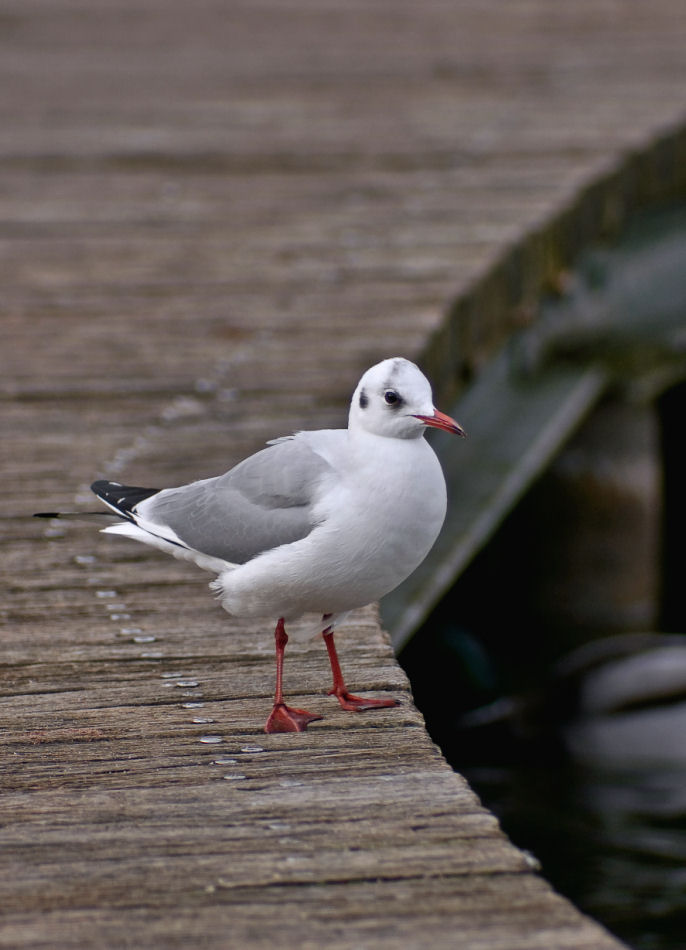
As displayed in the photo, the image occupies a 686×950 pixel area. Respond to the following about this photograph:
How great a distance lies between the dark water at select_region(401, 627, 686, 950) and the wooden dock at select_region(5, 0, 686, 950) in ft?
7.21

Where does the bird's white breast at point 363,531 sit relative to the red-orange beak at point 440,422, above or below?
below

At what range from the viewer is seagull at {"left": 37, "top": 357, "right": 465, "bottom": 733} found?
2924 millimetres

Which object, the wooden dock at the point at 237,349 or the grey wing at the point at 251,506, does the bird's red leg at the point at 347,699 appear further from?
the grey wing at the point at 251,506

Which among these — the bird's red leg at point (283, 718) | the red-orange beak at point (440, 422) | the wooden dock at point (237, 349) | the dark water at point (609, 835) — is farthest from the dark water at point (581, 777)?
the red-orange beak at point (440, 422)

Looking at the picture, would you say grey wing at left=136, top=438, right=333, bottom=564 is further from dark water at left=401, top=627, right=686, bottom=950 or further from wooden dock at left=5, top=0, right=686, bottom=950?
dark water at left=401, top=627, right=686, bottom=950

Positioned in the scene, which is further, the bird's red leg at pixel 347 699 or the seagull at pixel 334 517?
the bird's red leg at pixel 347 699

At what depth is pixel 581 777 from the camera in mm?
6980

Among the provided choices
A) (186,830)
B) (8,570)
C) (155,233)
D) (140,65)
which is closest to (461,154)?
(155,233)

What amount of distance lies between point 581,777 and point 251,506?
4.30 metres

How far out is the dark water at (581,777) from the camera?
6.10m

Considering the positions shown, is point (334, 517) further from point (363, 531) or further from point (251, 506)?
point (251, 506)

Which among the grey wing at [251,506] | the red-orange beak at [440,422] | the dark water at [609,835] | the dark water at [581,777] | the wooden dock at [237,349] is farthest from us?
the dark water at [581,777]

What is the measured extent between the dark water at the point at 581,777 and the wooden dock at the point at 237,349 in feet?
7.21

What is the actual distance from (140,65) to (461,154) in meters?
3.45
